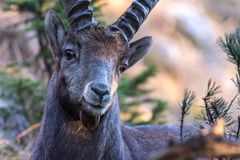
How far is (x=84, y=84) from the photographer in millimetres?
7102

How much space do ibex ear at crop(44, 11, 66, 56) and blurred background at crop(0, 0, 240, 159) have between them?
2211 millimetres

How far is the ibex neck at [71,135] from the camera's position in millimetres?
7691

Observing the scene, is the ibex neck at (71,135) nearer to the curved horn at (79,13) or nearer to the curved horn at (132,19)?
the curved horn at (79,13)

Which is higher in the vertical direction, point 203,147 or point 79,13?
point 79,13

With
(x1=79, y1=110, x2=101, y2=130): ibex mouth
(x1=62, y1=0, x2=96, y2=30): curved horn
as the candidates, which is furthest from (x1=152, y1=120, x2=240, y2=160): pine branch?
(x1=62, y1=0, x2=96, y2=30): curved horn

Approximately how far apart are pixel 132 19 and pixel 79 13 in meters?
0.68

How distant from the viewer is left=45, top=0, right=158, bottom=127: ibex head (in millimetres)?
6961

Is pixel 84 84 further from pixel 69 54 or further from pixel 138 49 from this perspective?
pixel 138 49

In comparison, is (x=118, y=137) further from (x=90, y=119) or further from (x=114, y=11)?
(x=114, y=11)

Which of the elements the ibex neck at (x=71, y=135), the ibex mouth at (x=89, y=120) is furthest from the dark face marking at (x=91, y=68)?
the ibex neck at (x=71, y=135)

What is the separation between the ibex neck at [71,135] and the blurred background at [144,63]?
7.16 ft

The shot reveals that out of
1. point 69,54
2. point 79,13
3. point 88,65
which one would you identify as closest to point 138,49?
point 79,13

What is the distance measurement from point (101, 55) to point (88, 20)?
2.34 ft

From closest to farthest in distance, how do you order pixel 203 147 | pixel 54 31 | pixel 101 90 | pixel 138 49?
pixel 203 147 → pixel 101 90 → pixel 54 31 → pixel 138 49
